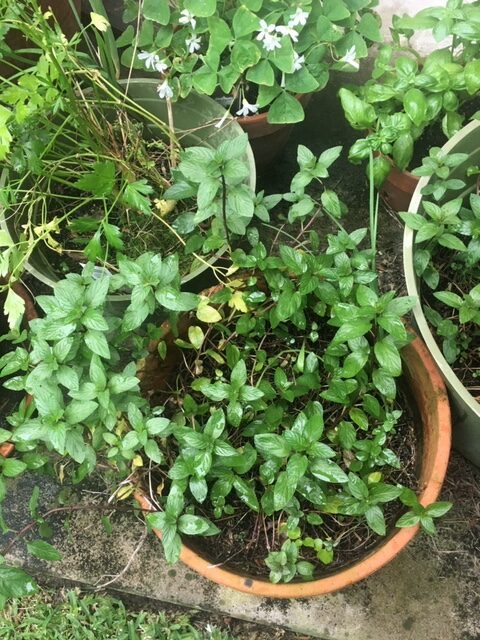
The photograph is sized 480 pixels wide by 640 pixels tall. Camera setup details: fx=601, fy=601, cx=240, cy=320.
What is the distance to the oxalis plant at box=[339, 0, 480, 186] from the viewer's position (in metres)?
1.25

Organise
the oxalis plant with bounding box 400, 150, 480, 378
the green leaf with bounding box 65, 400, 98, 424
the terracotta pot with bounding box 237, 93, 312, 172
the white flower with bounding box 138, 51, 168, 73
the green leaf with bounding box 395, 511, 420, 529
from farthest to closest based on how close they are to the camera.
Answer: the terracotta pot with bounding box 237, 93, 312, 172 → the white flower with bounding box 138, 51, 168, 73 → the oxalis plant with bounding box 400, 150, 480, 378 → the green leaf with bounding box 395, 511, 420, 529 → the green leaf with bounding box 65, 400, 98, 424

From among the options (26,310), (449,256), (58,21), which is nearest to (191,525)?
(26,310)

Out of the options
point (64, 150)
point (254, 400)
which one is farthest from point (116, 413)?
point (64, 150)

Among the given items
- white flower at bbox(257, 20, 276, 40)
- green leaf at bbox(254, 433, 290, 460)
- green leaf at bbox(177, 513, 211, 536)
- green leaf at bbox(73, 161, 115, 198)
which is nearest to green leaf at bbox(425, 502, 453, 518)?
green leaf at bbox(254, 433, 290, 460)

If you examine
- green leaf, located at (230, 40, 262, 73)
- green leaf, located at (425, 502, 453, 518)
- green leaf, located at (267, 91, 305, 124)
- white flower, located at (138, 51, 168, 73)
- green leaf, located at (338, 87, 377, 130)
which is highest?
green leaf, located at (230, 40, 262, 73)

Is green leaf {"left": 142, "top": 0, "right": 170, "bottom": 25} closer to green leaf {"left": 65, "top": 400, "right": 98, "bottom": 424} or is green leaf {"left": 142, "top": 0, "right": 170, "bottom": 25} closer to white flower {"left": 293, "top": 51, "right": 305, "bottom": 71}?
white flower {"left": 293, "top": 51, "right": 305, "bottom": 71}

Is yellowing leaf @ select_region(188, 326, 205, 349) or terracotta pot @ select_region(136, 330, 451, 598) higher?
yellowing leaf @ select_region(188, 326, 205, 349)

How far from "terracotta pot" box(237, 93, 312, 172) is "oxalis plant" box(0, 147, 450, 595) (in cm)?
37

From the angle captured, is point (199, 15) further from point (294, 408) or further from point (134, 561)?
point (134, 561)

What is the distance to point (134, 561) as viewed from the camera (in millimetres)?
1515

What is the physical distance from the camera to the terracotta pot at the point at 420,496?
1.13 m

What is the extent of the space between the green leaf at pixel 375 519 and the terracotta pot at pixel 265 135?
0.97 metres

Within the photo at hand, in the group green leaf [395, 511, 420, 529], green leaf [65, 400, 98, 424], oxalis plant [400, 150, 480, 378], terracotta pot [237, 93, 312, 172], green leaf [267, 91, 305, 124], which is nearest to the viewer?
green leaf [65, 400, 98, 424]

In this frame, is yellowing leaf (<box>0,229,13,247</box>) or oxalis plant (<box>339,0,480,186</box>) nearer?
yellowing leaf (<box>0,229,13,247</box>)
